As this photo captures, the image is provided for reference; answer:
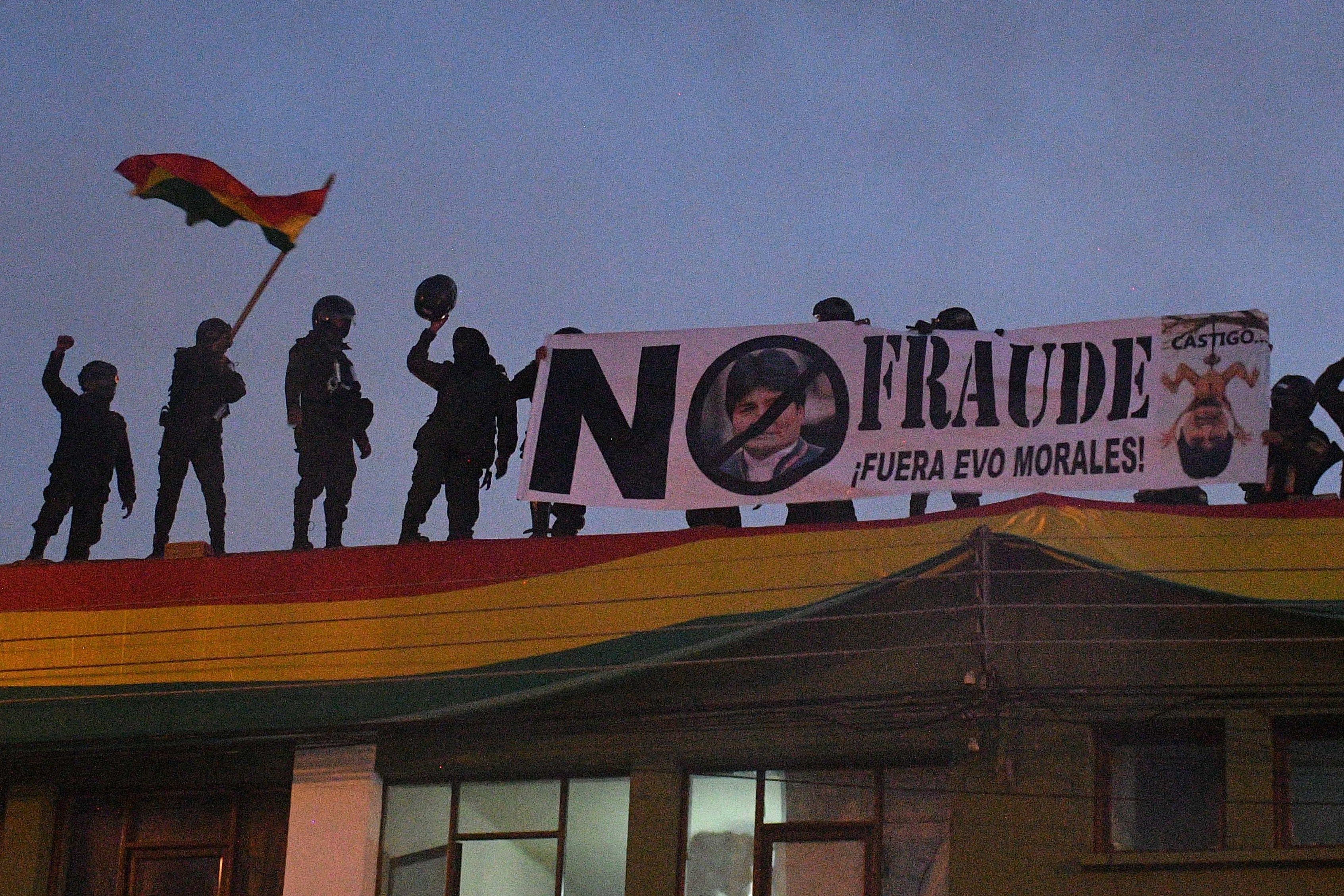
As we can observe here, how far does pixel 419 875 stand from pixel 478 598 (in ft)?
6.65

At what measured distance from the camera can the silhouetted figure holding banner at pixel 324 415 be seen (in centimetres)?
1895

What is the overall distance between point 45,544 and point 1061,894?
910 cm

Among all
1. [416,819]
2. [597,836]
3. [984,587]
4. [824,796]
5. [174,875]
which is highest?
[984,587]

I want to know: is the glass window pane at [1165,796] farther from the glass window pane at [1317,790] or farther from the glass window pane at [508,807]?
the glass window pane at [508,807]

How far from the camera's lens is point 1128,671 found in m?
Result: 15.5

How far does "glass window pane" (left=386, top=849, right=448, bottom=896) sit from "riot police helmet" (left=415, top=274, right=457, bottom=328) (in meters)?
4.45

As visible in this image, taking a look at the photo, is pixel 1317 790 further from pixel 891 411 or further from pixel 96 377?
pixel 96 377

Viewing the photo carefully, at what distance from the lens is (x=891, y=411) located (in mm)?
17391

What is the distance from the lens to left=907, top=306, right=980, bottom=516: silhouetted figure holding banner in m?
17.3

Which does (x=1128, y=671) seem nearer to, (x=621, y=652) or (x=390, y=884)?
(x=621, y=652)

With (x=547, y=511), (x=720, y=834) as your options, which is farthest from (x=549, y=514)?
(x=720, y=834)

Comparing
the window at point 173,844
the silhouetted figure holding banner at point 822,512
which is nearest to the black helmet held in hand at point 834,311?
the silhouetted figure holding banner at point 822,512

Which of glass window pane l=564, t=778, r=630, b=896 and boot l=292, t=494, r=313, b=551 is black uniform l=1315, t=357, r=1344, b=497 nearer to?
glass window pane l=564, t=778, r=630, b=896

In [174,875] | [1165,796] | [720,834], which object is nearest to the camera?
[1165,796]
